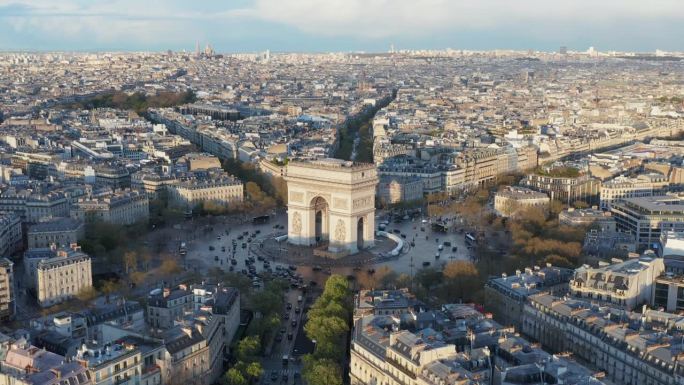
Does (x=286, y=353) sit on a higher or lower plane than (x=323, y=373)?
lower

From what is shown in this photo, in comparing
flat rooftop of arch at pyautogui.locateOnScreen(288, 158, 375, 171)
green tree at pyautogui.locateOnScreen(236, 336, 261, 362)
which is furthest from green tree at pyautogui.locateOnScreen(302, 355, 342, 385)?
flat rooftop of arch at pyautogui.locateOnScreen(288, 158, 375, 171)

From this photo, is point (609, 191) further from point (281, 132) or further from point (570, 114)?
point (570, 114)

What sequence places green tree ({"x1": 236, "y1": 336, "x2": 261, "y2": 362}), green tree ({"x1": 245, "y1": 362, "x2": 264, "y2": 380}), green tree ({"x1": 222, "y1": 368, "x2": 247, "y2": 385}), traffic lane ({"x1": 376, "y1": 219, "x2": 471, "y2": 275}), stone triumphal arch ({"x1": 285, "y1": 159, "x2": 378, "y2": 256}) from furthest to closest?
stone triumphal arch ({"x1": 285, "y1": 159, "x2": 378, "y2": 256}) → traffic lane ({"x1": 376, "y1": 219, "x2": 471, "y2": 275}) → green tree ({"x1": 236, "y1": 336, "x2": 261, "y2": 362}) → green tree ({"x1": 245, "y1": 362, "x2": 264, "y2": 380}) → green tree ({"x1": 222, "y1": 368, "x2": 247, "y2": 385})

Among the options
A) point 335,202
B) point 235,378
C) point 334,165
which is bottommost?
point 235,378

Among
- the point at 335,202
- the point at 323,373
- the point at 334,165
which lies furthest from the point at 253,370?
the point at 334,165

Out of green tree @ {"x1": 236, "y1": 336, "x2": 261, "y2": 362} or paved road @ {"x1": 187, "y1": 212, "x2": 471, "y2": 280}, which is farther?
paved road @ {"x1": 187, "y1": 212, "x2": 471, "y2": 280}

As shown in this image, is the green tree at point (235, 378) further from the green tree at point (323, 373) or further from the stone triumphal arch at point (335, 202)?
the stone triumphal arch at point (335, 202)

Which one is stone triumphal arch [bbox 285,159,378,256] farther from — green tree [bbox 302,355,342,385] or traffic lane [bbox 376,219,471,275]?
green tree [bbox 302,355,342,385]

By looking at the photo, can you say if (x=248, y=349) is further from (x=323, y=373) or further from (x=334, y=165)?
(x=334, y=165)

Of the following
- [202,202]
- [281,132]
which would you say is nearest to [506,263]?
[202,202]
